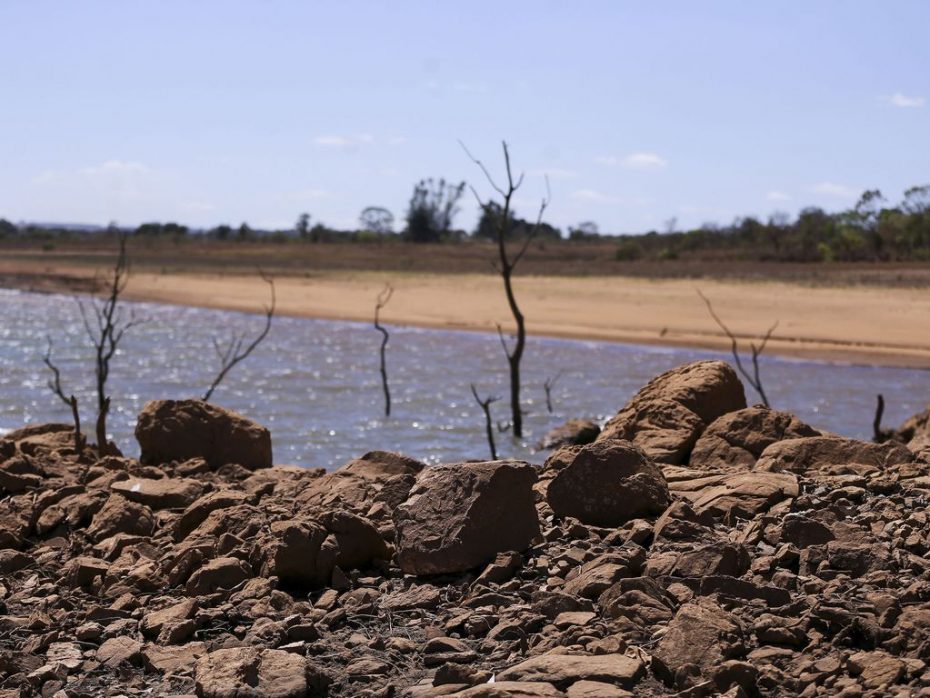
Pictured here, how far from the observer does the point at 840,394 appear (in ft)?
67.7

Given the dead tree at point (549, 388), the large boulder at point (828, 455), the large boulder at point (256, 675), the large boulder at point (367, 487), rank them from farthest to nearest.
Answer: the dead tree at point (549, 388) < the large boulder at point (828, 455) < the large boulder at point (367, 487) < the large boulder at point (256, 675)

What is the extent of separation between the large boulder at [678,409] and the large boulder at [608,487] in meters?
1.43

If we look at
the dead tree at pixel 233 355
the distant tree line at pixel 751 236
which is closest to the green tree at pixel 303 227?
the distant tree line at pixel 751 236

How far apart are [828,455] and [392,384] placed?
1629 cm

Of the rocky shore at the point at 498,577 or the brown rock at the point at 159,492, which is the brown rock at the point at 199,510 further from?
the brown rock at the point at 159,492

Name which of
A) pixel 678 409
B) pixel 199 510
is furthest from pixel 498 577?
pixel 678 409

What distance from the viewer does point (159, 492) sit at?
268 inches

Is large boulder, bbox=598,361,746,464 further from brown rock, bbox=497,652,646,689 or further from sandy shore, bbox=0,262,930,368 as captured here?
sandy shore, bbox=0,262,930,368

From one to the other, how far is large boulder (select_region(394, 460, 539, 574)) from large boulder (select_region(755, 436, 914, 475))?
1.68 m

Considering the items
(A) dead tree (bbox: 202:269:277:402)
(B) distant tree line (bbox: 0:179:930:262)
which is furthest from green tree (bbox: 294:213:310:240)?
(A) dead tree (bbox: 202:269:277:402)

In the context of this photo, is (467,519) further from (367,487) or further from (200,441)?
(200,441)

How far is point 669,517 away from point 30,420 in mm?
14486

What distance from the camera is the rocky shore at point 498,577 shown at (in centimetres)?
426

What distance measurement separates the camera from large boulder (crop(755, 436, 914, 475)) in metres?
6.58
